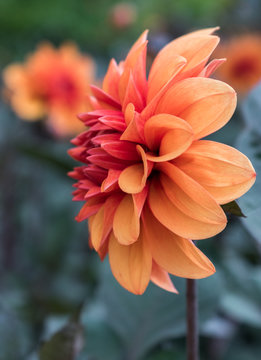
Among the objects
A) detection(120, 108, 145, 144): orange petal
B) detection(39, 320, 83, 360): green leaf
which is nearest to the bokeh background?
detection(39, 320, 83, 360): green leaf

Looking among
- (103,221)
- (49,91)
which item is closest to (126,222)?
(103,221)

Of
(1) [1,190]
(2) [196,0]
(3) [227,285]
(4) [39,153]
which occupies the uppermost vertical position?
(2) [196,0]

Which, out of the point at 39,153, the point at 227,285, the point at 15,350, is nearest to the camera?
the point at 15,350

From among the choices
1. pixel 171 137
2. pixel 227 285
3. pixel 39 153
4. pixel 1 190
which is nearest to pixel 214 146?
pixel 171 137

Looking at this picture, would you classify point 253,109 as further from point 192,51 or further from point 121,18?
point 121,18

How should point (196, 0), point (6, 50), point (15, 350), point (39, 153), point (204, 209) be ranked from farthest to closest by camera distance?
point (6, 50)
point (196, 0)
point (39, 153)
point (15, 350)
point (204, 209)

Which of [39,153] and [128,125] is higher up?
[128,125]

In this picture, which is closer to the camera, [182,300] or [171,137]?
[171,137]

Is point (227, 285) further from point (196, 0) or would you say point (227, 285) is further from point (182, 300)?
point (196, 0)
